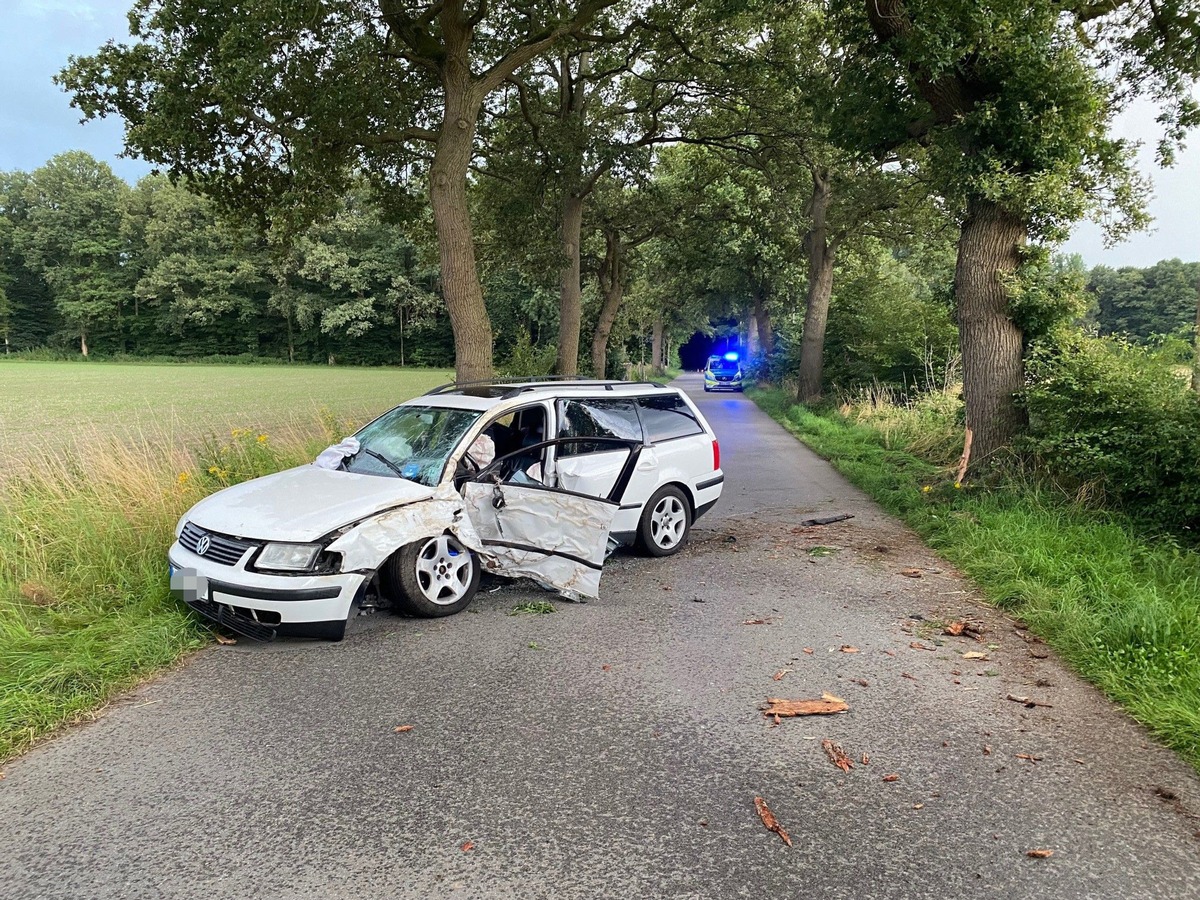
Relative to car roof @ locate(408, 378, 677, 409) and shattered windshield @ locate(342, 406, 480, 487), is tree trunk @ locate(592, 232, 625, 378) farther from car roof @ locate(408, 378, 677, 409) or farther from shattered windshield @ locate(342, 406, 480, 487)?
shattered windshield @ locate(342, 406, 480, 487)

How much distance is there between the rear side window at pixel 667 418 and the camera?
7246 mm

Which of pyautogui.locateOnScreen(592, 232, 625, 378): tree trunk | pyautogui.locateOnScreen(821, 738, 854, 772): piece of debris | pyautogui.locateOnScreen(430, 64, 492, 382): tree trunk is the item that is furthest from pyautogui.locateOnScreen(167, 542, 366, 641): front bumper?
pyautogui.locateOnScreen(592, 232, 625, 378): tree trunk

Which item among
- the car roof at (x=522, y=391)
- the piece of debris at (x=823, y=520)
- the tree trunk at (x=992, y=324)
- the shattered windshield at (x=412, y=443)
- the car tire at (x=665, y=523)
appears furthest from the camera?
the tree trunk at (x=992, y=324)

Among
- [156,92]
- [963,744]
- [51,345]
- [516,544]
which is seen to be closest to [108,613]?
[516,544]

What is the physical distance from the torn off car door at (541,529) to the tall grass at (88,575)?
2047mm

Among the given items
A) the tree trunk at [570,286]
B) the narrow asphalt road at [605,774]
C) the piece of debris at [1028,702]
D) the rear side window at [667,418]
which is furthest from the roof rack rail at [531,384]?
the tree trunk at [570,286]

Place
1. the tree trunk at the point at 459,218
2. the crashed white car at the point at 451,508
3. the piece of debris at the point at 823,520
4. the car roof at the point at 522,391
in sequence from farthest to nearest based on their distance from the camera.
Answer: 1. the tree trunk at the point at 459,218
2. the piece of debris at the point at 823,520
3. the car roof at the point at 522,391
4. the crashed white car at the point at 451,508

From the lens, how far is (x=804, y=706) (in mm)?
3936

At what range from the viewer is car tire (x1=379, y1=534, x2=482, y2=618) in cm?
509

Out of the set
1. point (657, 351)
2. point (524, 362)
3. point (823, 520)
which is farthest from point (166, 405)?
point (657, 351)

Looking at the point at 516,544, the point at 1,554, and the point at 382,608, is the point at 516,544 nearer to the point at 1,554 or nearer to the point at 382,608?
the point at 382,608

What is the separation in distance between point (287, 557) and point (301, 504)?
0.51 meters

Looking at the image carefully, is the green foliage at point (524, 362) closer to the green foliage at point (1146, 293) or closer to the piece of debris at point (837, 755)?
the piece of debris at point (837, 755)

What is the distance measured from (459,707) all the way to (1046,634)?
156 inches
